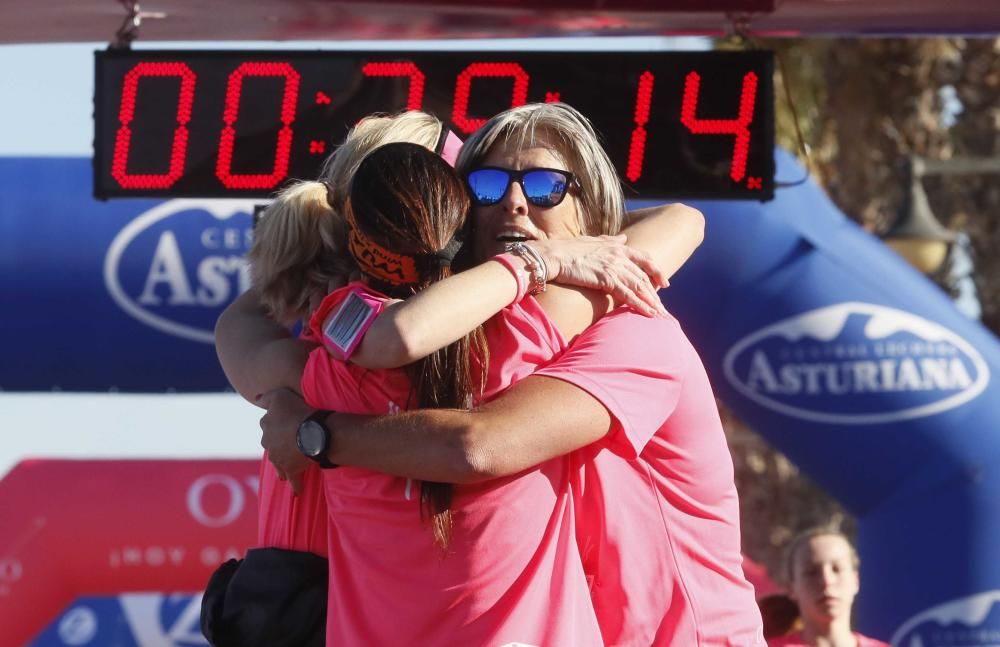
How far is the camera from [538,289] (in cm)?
274

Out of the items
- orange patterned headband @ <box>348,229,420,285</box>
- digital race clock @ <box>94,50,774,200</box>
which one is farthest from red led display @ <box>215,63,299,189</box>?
orange patterned headband @ <box>348,229,420,285</box>

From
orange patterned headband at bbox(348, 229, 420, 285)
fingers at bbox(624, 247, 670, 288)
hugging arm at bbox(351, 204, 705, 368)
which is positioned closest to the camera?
hugging arm at bbox(351, 204, 705, 368)

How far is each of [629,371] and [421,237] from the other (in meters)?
0.39

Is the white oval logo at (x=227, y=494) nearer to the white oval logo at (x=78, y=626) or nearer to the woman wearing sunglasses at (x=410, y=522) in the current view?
the white oval logo at (x=78, y=626)

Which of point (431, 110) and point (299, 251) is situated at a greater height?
point (431, 110)

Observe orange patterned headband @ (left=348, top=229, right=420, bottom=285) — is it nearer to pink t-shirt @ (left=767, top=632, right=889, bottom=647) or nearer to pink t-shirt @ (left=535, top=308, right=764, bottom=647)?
pink t-shirt @ (left=535, top=308, right=764, bottom=647)

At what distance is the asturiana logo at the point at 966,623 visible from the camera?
6.53 meters

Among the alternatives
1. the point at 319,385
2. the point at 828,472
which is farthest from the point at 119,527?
the point at 319,385

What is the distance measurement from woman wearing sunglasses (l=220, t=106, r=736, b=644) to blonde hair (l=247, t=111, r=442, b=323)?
7.3 inches

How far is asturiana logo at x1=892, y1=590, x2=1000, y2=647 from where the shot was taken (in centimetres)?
653

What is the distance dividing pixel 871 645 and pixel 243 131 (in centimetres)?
267

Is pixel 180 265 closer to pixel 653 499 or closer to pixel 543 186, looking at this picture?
pixel 543 186

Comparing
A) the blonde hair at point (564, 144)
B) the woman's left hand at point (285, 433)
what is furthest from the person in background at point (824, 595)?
the woman's left hand at point (285, 433)

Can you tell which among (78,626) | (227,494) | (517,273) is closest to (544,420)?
(517,273)
